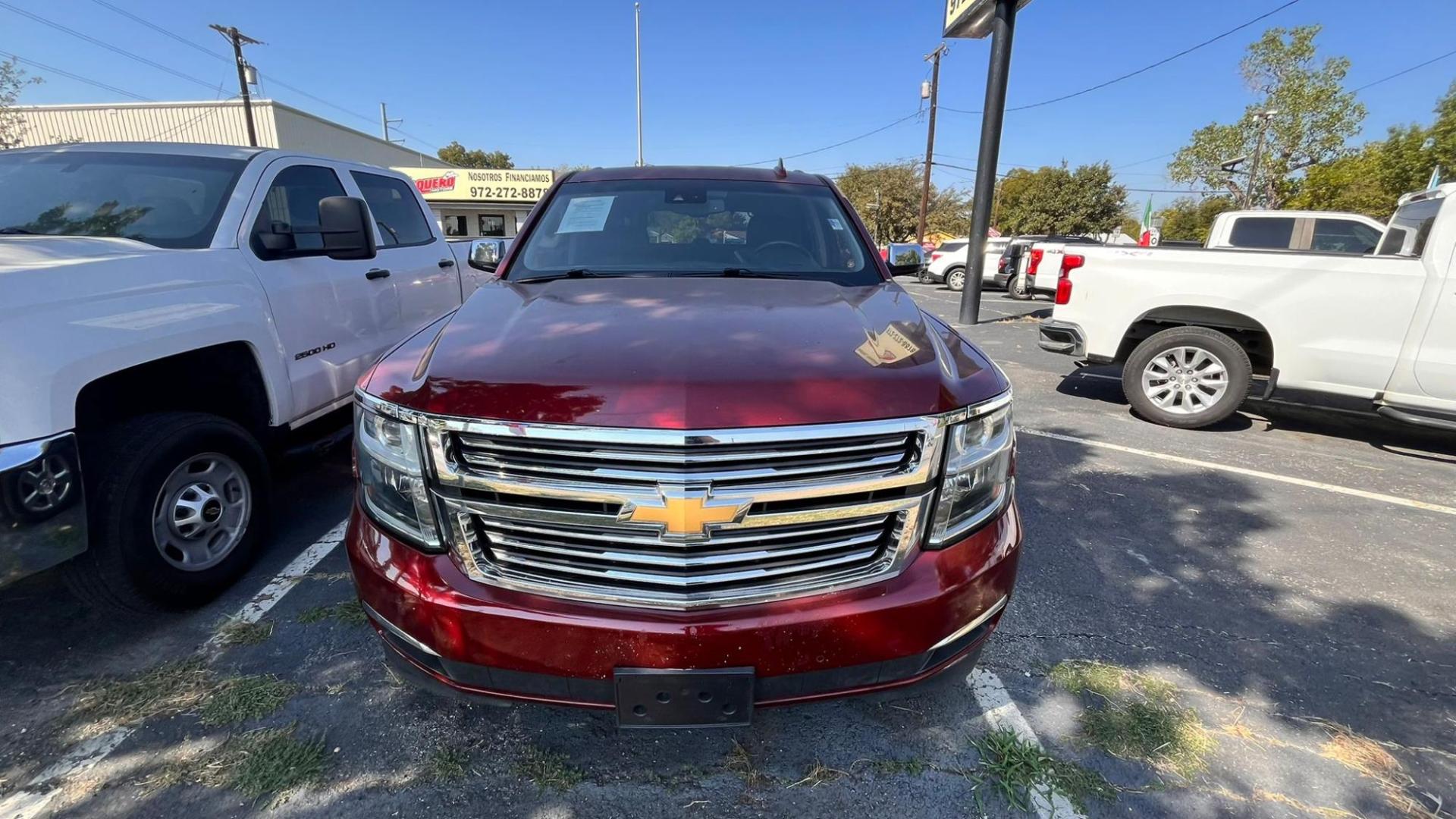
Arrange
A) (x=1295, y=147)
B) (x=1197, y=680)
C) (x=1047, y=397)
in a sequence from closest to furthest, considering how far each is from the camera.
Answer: (x=1197, y=680)
(x=1047, y=397)
(x=1295, y=147)

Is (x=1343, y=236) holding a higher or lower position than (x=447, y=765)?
higher

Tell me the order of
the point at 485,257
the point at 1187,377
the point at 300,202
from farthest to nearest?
1. the point at 1187,377
2. the point at 300,202
3. the point at 485,257

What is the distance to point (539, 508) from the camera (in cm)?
159

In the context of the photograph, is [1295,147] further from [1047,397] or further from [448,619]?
[448,619]

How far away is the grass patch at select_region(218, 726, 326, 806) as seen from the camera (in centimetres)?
189

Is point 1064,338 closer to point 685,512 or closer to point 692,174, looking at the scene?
point 692,174

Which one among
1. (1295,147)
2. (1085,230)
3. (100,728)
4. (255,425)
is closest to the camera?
(100,728)

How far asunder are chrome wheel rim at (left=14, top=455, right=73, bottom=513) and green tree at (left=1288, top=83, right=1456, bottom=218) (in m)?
34.5

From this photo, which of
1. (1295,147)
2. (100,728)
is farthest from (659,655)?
(1295,147)

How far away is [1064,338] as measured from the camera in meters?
6.19

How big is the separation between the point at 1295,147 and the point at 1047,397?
3451cm

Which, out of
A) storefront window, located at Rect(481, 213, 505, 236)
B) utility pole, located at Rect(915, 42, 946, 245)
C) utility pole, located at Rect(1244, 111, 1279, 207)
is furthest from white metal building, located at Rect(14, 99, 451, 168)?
utility pole, located at Rect(1244, 111, 1279, 207)

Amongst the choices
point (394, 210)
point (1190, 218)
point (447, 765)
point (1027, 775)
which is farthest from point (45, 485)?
point (1190, 218)

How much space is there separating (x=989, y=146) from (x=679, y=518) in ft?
37.3
